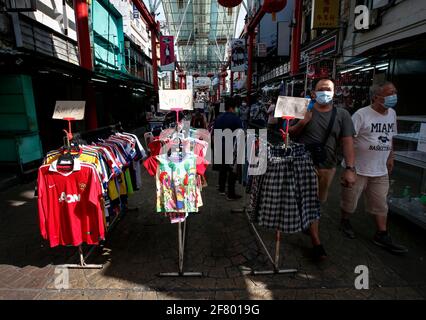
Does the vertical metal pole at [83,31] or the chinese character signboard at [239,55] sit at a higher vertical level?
the chinese character signboard at [239,55]

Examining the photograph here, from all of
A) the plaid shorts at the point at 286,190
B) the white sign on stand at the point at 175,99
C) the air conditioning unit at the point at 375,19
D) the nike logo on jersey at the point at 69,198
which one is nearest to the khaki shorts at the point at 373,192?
the plaid shorts at the point at 286,190

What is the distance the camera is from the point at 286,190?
2.68m

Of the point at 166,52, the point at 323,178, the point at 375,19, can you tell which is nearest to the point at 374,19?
the point at 375,19

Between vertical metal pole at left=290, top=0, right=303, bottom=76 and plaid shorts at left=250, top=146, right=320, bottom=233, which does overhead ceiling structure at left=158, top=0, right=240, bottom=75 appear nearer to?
vertical metal pole at left=290, top=0, right=303, bottom=76

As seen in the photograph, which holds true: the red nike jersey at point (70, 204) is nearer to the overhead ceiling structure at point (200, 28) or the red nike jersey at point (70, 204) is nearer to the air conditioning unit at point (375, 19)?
the air conditioning unit at point (375, 19)

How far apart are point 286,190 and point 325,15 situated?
9.21 m

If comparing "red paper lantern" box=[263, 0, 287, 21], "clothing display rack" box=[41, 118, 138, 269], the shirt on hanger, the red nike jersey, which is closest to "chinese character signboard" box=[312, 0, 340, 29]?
"red paper lantern" box=[263, 0, 287, 21]

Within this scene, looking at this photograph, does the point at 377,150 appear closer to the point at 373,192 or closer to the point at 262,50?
the point at 373,192

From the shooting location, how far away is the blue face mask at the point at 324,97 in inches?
110

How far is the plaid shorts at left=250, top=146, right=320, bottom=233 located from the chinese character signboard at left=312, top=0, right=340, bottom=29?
858 centimetres

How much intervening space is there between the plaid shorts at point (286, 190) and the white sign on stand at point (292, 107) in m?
0.38

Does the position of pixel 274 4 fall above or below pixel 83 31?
above

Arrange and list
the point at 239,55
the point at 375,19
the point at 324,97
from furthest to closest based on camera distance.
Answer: the point at 239,55
the point at 375,19
the point at 324,97
